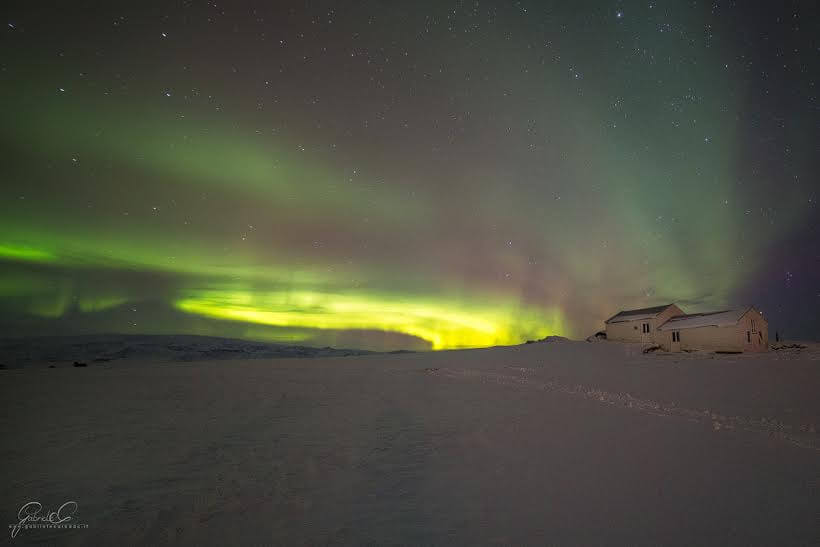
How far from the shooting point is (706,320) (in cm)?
3994

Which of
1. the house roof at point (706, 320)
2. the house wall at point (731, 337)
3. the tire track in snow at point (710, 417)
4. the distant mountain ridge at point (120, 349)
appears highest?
the house roof at point (706, 320)

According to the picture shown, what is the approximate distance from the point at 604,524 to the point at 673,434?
574 centimetres

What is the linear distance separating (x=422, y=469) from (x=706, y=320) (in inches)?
1814

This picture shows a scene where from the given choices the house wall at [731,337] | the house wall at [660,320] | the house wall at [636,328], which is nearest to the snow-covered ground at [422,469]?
the house wall at [731,337]

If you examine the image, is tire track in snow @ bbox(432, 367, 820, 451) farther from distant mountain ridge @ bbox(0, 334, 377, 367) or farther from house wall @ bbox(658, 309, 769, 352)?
distant mountain ridge @ bbox(0, 334, 377, 367)

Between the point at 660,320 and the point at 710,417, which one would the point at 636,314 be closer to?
the point at 660,320

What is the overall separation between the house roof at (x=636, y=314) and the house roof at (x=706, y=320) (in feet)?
5.48

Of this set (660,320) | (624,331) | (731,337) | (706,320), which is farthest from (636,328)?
(731,337)

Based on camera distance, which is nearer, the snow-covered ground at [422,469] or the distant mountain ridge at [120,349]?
the snow-covered ground at [422,469]

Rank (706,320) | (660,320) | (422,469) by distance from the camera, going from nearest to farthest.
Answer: (422,469) < (706,320) < (660,320)

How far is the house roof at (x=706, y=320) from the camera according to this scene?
123 ft

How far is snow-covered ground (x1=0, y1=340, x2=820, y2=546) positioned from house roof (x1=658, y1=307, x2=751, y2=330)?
89.1 ft

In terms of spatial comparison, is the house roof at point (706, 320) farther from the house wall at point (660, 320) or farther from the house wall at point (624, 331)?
the house wall at point (624, 331)

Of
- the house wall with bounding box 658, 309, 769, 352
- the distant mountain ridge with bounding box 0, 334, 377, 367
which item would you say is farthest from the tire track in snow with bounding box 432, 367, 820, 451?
the distant mountain ridge with bounding box 0, 334, 377, 367
